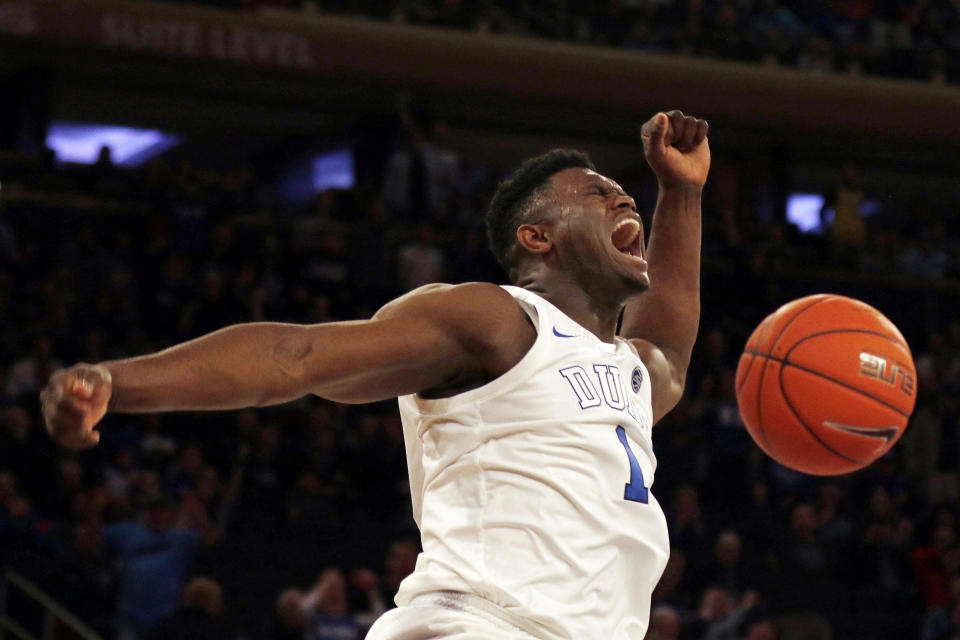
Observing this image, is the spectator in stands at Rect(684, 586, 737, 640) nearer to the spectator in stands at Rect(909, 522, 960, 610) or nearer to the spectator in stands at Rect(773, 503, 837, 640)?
the spectator in stands at Rect(773, 503, 837, 640)

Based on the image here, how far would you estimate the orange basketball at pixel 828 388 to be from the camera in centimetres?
419

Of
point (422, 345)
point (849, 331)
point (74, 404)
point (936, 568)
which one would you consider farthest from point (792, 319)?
point (936, 568)

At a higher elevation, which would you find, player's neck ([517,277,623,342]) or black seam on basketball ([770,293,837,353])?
player's neck ([517,277,623,342])

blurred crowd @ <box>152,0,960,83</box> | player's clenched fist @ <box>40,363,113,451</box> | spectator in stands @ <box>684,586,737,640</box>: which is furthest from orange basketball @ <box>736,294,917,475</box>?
blurred crowd @ <box>152,0,960,83</box>

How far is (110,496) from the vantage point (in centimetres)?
805

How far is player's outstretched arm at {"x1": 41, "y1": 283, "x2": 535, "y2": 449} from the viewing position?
2.14 meters

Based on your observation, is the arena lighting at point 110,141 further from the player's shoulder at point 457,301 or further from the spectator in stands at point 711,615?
the player's shoulder at point 457,301

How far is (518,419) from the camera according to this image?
9.18ft

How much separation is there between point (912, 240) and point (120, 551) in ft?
32.4

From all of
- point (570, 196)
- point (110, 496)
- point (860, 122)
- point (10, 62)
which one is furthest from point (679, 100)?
point (570, 196)

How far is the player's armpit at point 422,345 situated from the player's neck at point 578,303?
219mm

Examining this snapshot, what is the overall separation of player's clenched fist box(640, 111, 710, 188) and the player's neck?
688 millimetres

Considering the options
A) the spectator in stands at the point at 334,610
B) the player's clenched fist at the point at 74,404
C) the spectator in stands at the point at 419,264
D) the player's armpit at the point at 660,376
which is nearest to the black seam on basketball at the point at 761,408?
the player's armpit at the point at 660,376

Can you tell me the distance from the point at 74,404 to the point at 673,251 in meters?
2.04
